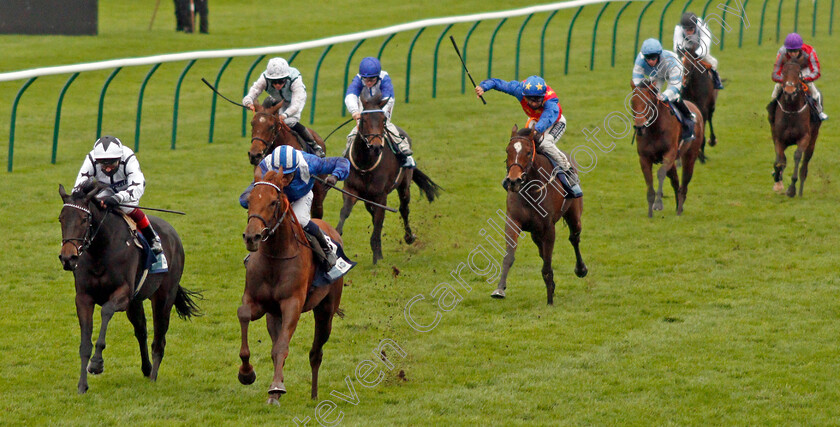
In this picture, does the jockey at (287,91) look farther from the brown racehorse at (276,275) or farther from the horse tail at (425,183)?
the brown racehorse at (276,275)

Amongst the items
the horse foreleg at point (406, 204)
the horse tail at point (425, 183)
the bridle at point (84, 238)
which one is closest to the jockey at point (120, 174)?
the bridle at point (84, 238)

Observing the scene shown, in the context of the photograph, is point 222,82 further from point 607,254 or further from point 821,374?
point 821,374

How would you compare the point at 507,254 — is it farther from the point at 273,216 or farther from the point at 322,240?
the point at 273,216

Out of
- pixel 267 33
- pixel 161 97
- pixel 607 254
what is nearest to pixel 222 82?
pixel 161 97

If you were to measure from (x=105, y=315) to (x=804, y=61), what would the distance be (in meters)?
10.6

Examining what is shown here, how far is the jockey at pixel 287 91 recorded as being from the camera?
11.7 metres

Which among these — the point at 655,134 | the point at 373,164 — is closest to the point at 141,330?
the point at 373,164

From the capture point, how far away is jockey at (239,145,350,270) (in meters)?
7.79

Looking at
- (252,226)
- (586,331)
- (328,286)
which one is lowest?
(586,331)

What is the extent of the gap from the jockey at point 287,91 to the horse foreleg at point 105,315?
3992mm

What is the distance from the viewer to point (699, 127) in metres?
15.0

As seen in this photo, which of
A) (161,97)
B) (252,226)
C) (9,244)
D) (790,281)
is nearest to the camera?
(252,226)

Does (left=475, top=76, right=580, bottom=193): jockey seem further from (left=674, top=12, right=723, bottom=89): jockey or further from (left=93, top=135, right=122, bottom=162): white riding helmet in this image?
(left=674, top=12, right=723, bottom=89): jockey

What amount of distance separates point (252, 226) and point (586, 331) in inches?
162
